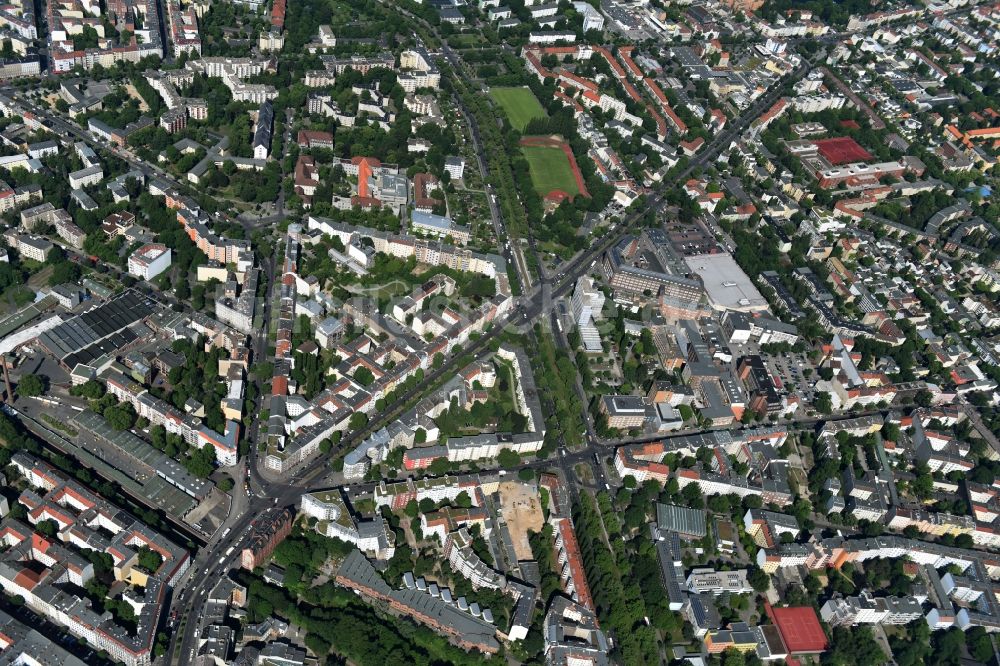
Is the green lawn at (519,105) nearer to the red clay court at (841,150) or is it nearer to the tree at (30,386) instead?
the red clay court at (841,150)

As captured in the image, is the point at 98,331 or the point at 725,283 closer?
the point at 98,331

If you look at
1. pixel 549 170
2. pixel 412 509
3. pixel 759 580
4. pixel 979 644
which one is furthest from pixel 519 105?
pixel 979 644

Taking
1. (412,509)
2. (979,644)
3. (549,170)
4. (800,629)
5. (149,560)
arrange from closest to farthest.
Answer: (149,560) < (800,629) < (979,644) < (412,509) < (549,170)

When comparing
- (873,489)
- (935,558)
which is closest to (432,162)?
(873,489)

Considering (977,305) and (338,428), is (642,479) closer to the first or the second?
(338,428)

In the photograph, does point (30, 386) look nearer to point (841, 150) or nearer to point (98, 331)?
point (98, 331)

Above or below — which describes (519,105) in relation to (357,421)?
above
